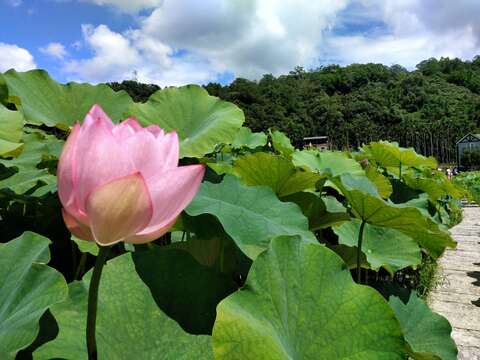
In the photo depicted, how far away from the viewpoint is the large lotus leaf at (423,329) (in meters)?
1.17

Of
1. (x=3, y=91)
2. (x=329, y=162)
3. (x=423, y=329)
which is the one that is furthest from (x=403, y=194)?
(x=3, y=91)

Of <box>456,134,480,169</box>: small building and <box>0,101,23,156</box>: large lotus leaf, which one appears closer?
<box>0,101,23,156</box>: large lotus leaf

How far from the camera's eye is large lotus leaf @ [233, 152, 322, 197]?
108 cm

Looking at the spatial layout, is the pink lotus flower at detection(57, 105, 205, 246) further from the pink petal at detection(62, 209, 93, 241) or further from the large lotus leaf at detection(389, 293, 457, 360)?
the large lotus leaf at detection(389, 293, 457, 360)

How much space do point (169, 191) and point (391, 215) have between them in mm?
766

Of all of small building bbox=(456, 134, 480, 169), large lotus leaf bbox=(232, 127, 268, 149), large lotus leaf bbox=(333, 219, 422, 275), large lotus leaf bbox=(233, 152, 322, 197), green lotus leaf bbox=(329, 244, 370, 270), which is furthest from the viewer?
small building bbox=(456, 134, 480, 169)

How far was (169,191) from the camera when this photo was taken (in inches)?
12.9

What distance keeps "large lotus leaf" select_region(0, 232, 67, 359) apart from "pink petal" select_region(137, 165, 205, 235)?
0.14 meters

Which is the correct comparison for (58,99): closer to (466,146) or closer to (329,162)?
(329,162)

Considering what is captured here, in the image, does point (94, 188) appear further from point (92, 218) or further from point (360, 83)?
point (360, 83)

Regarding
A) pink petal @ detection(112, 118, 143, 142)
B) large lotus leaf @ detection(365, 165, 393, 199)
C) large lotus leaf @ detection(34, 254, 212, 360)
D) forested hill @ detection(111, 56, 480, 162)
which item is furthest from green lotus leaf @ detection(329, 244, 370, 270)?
forested hill @ detection(111, 56, 480, 162)

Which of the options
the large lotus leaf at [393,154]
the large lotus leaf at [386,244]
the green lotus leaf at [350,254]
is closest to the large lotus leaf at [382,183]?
the large lotus leaf at [386,244]

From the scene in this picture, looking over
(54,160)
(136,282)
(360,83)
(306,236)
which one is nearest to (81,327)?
(136,282)

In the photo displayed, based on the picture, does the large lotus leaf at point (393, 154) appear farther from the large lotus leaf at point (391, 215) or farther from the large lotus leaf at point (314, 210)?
the large lotus leaf at point (314, 210)
